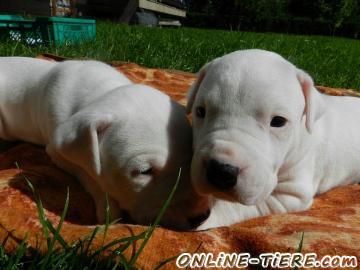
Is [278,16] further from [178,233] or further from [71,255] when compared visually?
[71,255]

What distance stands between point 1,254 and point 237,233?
1.21 metres

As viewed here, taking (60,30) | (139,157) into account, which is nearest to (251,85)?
(139,157)

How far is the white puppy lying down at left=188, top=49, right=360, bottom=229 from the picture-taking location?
254cm

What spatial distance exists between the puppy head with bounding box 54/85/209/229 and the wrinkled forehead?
384mm

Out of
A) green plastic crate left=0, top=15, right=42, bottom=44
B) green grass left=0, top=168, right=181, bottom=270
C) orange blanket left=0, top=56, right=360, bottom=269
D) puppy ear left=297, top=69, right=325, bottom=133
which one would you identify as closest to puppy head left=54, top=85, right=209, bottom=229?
orange blanket left=0, top=56, right=360, bottom=269

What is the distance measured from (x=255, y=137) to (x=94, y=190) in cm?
123

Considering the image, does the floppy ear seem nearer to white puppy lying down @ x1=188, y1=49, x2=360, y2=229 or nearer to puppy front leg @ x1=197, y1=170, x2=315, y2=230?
white puppy lying down @ x1=188, y1=49, x2=360, y2=229

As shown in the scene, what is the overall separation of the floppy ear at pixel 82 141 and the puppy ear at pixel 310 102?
1392 mm

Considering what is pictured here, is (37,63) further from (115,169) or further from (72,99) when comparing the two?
(115,169)

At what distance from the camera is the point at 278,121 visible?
2867 millimetres

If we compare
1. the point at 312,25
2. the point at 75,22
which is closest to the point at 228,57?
the point at 75,22

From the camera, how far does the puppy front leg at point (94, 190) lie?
3033mm

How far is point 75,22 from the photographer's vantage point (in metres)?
9.21

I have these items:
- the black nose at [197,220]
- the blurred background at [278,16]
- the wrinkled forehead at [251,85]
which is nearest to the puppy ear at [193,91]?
the wrinkled forehead at [251,85]
